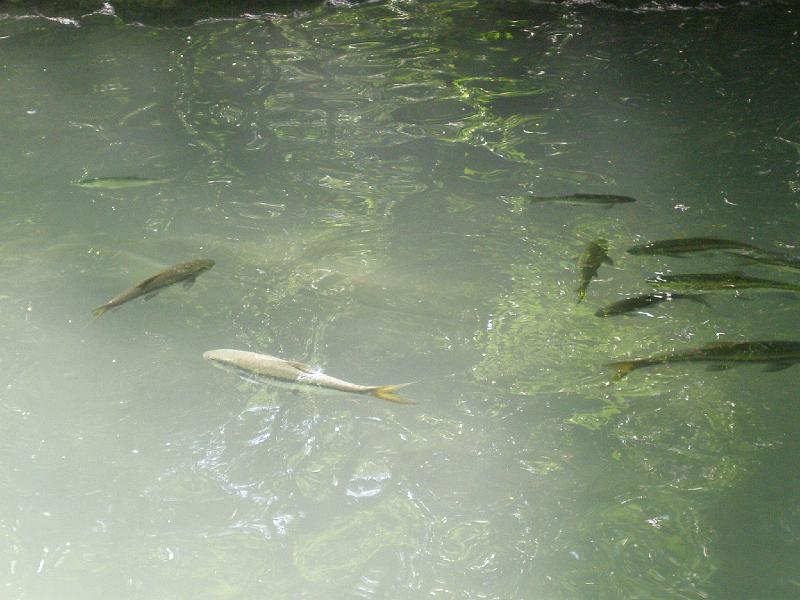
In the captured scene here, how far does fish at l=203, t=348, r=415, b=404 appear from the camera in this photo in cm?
262

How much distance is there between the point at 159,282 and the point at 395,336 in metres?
1.09

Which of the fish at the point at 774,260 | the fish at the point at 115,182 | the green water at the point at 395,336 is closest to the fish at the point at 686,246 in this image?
the fish at the point at 774,260

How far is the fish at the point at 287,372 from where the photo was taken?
8.60ft

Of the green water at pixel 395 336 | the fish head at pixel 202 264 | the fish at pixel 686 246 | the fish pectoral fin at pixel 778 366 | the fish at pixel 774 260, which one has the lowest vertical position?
the green water at pixel 395 336

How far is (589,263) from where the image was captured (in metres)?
3.65

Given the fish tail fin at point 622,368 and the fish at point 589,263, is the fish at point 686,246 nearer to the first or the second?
the fish at point 589,263

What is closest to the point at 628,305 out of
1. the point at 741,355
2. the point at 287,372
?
the point at 741,355

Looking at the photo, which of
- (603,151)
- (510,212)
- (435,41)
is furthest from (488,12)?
(510,212)

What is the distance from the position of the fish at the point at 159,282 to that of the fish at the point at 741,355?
1935 millimetres

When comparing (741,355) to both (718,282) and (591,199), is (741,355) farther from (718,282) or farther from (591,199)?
(591,199)

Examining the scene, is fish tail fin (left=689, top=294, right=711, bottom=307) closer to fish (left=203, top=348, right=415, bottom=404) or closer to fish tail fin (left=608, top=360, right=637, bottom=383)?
fish tail fin (left=608, top=360, right=637, bottom=383)

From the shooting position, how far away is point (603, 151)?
5117mm

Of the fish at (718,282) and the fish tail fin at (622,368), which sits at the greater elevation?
the fish at (718,282)

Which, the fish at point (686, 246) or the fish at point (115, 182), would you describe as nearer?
the fish at point (686, 246)
